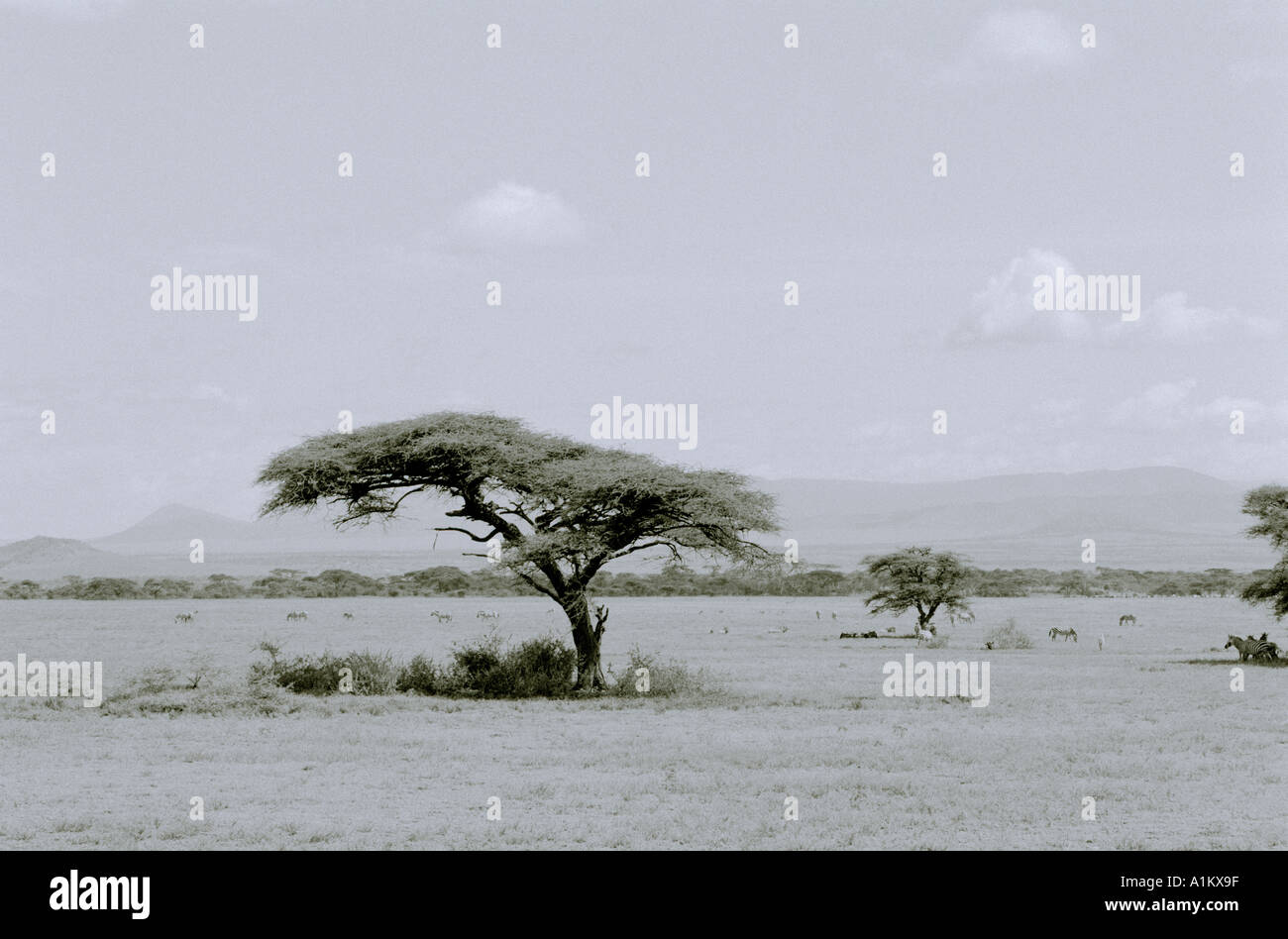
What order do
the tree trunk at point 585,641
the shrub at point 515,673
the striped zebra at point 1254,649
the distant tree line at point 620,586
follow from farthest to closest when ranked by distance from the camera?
1. the distant tree line at point 620,586
2. the striped zebra at point 1254,649
3. the tree trunk at point 585,641
4. the shrub at point 515,673

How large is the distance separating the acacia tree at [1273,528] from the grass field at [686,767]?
319cm

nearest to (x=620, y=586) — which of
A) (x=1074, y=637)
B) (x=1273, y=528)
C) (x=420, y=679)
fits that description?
(x=1074, y=637)

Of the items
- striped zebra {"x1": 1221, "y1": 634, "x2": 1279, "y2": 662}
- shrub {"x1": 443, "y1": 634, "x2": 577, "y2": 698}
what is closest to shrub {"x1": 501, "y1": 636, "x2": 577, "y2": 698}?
shrub {"x1": 443, "y1": 634, "x2": 577, "y2": 698}

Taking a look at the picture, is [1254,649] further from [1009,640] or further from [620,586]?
[620,586]

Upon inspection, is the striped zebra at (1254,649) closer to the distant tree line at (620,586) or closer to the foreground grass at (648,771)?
the foreground grass at (648,771)

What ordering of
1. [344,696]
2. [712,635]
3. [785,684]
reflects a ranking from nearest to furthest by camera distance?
[344,696] → [785,684] → [712,635]

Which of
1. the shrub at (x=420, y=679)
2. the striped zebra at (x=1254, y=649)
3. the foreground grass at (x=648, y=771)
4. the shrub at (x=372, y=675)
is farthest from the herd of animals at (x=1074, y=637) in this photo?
the shrub at (x=372, y=675)

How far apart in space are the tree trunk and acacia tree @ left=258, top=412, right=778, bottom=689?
0.08ft

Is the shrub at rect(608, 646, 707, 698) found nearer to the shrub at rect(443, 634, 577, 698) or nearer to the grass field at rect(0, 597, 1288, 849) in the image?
the grass field at rect(0, 597, 1288, 849)

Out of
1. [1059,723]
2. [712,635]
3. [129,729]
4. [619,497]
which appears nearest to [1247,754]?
[1059,723]

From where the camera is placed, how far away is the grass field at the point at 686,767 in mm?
12328

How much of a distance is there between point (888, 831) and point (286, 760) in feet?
26.9

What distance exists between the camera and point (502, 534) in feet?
85.5
